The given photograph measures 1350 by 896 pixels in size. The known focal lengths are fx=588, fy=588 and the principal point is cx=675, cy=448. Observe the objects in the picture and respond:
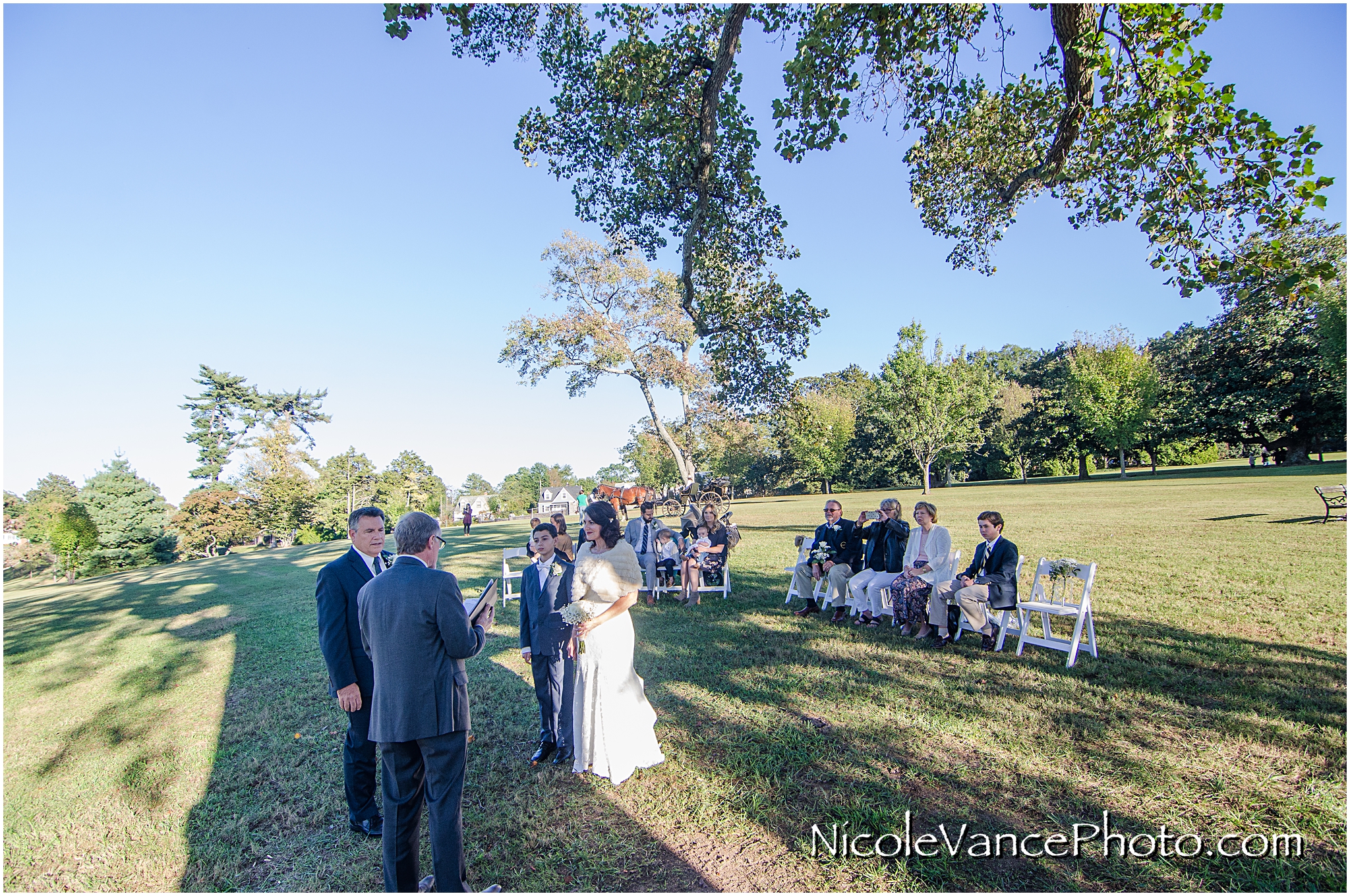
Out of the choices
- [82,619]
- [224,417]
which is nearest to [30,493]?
[224,417]

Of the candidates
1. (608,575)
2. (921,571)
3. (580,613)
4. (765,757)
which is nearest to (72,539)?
(580,613)

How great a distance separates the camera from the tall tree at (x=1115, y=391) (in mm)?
42375

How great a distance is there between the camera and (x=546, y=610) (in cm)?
463

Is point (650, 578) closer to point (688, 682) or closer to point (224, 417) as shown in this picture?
point (688, 682)

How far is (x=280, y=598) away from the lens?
12.6 metres

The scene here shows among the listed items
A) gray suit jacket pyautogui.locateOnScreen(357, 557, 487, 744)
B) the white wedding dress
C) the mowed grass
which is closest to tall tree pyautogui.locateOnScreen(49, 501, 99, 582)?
the mowed grass

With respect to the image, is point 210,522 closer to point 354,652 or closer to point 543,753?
point 543,753

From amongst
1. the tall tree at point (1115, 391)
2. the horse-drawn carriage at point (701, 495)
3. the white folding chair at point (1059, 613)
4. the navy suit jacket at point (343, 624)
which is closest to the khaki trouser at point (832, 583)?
the white folding chair at point (1059, 613)

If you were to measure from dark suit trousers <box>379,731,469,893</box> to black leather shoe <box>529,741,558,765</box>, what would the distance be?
1610 millimetres

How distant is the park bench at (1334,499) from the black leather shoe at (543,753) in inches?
787

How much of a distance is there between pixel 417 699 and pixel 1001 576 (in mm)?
6376

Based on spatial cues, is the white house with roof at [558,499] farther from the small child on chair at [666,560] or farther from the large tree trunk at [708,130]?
the large tree trunk at [708,130]

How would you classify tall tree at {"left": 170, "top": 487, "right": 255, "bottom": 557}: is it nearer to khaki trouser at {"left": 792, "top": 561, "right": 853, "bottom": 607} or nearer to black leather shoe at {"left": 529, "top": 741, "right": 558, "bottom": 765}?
khaki trouser at {"left": 792, "top": 561, "right": 853, "bottom": 607}

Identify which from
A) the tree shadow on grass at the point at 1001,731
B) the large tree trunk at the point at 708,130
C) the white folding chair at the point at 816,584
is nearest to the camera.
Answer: the tree shadow on grass at the point at 1001,731
